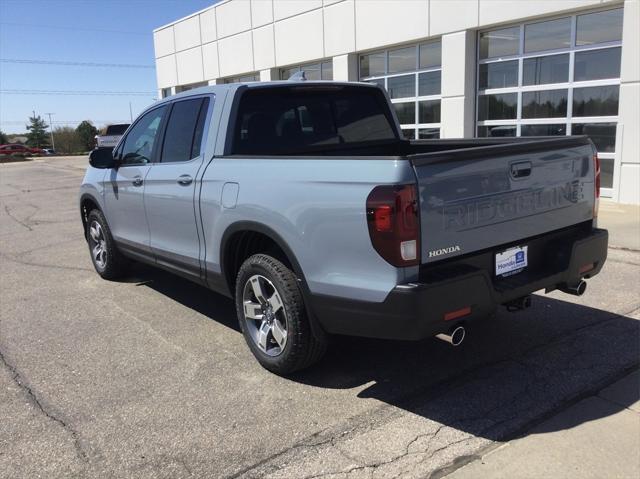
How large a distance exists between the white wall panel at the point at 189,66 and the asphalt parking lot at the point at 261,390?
21.2 m

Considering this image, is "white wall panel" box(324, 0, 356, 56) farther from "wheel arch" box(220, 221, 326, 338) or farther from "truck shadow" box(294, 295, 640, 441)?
"wheel arch" box(220, 221, 326, 338)

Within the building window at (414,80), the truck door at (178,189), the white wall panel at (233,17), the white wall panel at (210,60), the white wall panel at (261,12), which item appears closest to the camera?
the truck door at (178,189)

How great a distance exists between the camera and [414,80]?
15023 millimetres

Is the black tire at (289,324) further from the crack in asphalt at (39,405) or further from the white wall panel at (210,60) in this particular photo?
the white wall panel at (210,60)

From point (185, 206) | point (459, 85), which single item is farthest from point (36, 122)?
point (185, 206)

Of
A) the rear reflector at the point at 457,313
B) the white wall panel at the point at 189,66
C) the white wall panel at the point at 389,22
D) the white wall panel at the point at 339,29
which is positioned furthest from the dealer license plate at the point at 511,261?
the white wall panel at the point at 189,66

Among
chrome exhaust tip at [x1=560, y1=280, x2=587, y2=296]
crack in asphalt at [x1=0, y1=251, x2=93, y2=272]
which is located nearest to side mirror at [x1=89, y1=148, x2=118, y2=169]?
crack in asphalt at [x1=0, y1=251, x2=93, y2=272]

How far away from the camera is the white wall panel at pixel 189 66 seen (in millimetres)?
25156

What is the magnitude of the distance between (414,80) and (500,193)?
12352mm

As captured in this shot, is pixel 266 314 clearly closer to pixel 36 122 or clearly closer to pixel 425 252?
pixel 425 252

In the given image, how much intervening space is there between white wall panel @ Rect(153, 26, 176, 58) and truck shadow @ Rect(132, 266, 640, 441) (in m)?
24.9

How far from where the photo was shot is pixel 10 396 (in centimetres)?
376

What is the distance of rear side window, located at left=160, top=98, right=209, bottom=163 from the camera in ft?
14.9

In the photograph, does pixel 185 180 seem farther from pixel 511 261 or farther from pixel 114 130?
pixel 114 130
